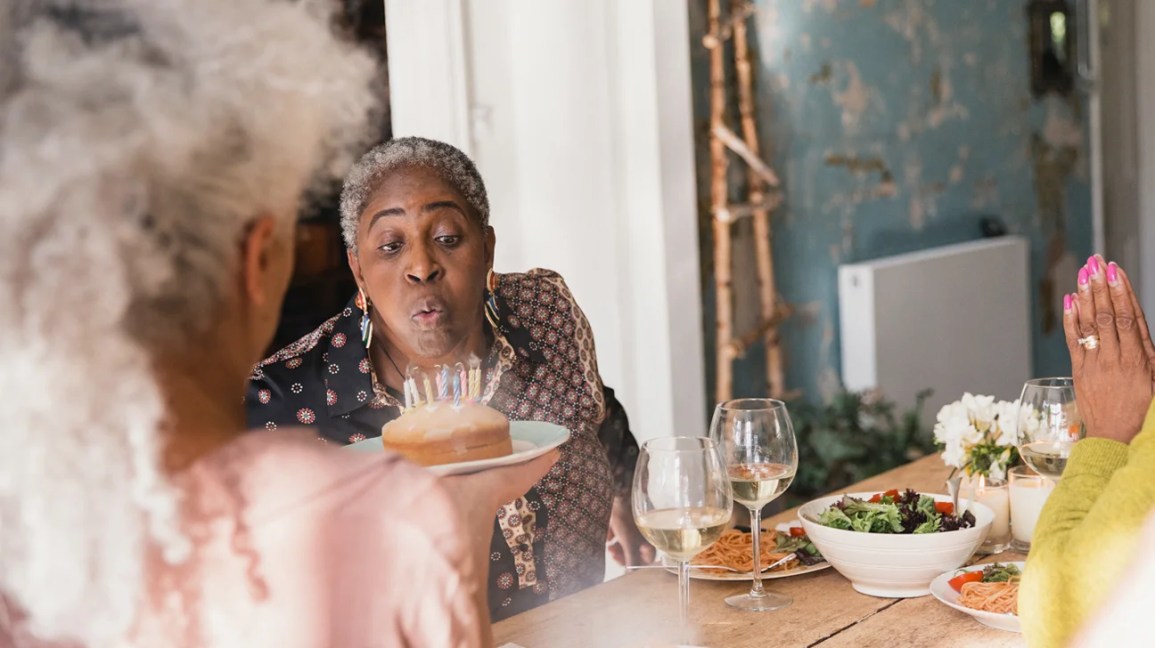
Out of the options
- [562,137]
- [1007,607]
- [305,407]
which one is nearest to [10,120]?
[1007,607]

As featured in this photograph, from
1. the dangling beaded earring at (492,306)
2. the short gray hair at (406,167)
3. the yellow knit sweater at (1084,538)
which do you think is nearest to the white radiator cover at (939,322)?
the dangling beaded earring at (492,306)

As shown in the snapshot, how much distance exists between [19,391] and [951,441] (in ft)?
4.08

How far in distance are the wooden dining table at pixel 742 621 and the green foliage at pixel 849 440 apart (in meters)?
1.79

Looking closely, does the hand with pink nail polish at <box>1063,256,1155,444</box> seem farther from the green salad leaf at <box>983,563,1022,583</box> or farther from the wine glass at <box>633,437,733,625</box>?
the wine glass at <box>633,437,733,625</box>

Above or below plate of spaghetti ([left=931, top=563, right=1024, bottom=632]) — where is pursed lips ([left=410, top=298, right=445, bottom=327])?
above

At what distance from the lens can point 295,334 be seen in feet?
6.23

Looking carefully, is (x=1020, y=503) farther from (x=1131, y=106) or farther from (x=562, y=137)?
(x=1131, y=106)

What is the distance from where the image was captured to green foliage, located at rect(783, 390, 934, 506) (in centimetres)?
320

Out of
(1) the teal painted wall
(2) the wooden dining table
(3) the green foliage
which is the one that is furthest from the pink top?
(3) the green foliage

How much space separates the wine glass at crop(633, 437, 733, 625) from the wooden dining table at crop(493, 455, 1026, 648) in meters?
0.13

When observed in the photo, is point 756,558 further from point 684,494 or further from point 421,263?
point 421,263

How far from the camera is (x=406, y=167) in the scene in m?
1.63

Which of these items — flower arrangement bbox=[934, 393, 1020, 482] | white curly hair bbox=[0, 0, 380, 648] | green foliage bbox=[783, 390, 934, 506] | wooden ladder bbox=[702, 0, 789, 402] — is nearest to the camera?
white curly hair bbox=[0, 0, 380, 648]

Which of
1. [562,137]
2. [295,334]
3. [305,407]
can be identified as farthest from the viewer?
[562,137]
